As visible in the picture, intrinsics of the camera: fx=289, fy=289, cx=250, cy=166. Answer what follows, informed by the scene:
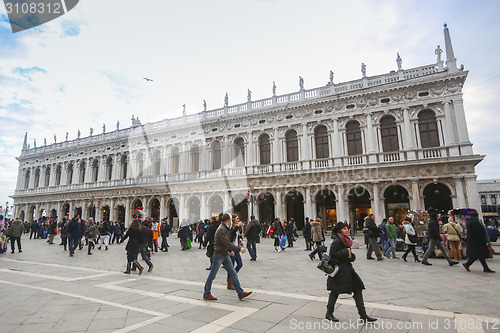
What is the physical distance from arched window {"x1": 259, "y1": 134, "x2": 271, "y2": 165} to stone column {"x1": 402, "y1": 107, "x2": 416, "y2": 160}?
10859 mm

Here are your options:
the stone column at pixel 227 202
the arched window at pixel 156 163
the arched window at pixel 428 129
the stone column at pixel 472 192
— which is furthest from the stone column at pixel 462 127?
the arched window at pixel 156 163

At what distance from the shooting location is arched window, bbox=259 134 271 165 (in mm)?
26234

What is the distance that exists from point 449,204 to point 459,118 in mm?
6297

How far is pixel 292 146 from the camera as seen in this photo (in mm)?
25344

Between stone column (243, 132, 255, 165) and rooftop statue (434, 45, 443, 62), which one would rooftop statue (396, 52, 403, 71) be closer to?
rooftop statue (434, 45, 443, 62)

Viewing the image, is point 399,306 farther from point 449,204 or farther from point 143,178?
point 143,178

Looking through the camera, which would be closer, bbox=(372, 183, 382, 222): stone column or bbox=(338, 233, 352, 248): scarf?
bbox=(338, 233, 352, 248): scarf

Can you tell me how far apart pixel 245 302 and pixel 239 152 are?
22644mm

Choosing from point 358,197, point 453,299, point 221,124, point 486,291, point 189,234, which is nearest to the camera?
point 453,299

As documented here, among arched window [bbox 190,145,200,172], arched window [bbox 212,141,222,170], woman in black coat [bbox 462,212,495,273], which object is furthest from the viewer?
arched window [bbox 190,145,200,172]

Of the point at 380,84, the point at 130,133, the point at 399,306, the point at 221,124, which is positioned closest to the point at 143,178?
the point at 130,133

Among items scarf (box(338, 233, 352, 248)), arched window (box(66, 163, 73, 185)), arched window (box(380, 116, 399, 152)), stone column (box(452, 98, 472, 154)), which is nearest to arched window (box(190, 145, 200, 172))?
arched window (box(380, 116, 399, 152))

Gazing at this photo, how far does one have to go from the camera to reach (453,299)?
16.5 ft

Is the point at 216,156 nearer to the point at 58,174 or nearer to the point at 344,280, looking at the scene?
the point at 344,280
